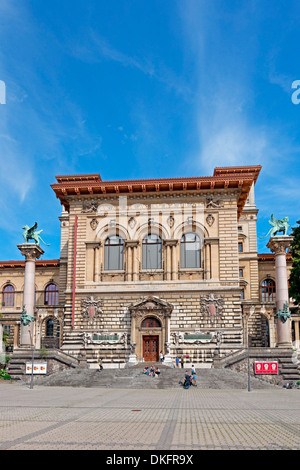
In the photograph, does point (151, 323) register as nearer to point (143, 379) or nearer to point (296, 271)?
point (143, 379)

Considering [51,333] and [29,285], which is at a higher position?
[29,285]

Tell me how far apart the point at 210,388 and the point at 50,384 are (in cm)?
1162

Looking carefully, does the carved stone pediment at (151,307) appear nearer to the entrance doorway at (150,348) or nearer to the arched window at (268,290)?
the entrance doorway at (150,348)

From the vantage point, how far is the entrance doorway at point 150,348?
145 feet

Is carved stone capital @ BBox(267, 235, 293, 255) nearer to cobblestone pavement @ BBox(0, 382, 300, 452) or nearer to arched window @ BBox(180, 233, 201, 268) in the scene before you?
arched window @ BBox(180, 233, 201, 268)

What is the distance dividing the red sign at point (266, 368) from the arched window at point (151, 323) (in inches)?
398

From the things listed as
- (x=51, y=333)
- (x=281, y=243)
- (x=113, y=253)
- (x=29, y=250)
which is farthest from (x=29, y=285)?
(x=281, y=243)

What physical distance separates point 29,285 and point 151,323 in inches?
463

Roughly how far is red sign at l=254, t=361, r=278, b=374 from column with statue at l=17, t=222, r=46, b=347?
19.4 metres

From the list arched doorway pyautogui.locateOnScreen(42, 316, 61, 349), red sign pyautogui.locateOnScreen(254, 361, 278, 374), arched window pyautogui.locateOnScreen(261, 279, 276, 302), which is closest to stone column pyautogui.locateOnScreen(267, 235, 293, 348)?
red sign pyautogui.locateOnScreen(254, 361, 278, 374)

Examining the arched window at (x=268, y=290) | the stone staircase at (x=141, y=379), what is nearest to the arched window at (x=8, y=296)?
the stone staircase at (x=141, y=379)

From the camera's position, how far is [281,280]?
43.2 m

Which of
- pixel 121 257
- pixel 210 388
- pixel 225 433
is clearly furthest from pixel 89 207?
pixel 225 433

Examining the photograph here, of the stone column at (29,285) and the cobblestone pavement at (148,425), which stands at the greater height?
the stone column at (29,285)
